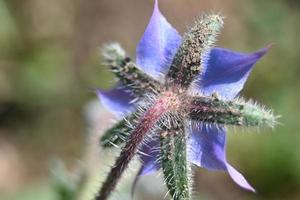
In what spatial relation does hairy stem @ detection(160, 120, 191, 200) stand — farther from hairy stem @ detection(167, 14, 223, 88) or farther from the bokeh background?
the bokeh background

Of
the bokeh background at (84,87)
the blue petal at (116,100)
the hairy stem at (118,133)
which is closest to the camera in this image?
the hairy stem at (118,133)

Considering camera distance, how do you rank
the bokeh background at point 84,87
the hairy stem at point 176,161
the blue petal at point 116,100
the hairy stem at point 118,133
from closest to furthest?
the hairy stem at point 176,161 < the hairy stem at point 118,133 < the blue petal at point 116,100 < the bokeh background at point 84,87

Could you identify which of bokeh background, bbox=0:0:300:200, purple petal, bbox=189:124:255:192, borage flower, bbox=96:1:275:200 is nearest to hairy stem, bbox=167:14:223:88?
borage flower, bbox=96:1:275:200

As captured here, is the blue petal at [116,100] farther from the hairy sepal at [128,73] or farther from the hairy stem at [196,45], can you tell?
the hairy stem at [196,45]

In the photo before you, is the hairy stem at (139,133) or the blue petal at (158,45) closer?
the hairy stem at (139,133)

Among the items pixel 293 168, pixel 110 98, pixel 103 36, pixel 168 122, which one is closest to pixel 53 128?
pixel 103 36

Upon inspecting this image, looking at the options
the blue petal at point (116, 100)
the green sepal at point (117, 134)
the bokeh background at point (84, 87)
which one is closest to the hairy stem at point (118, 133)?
the green sepal at point (117, 134)

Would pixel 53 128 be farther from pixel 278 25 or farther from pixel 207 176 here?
pixel 278 25
